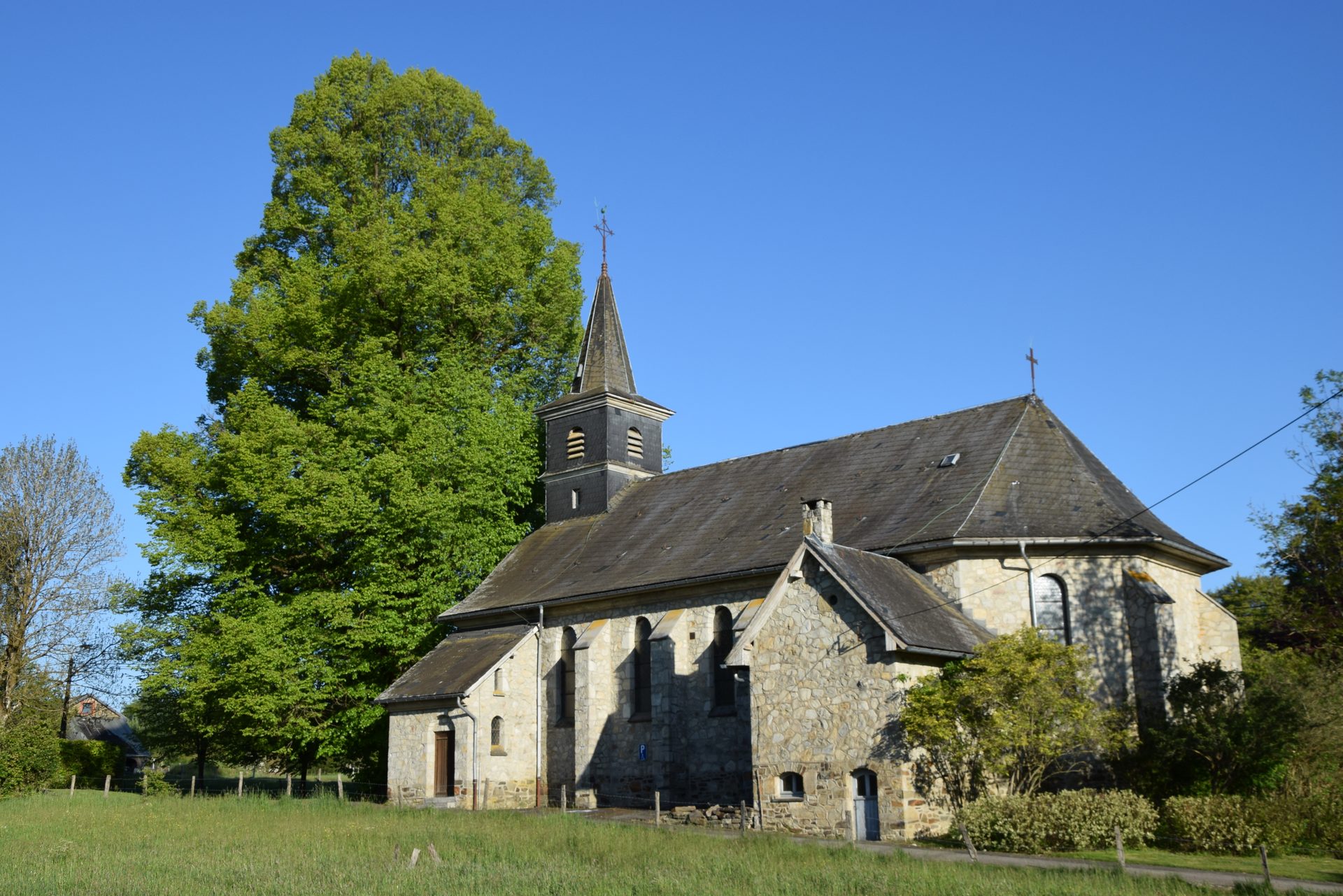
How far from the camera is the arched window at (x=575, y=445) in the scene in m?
35.8

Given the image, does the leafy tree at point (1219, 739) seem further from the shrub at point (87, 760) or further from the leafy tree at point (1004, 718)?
the shrub at point (87, 760)

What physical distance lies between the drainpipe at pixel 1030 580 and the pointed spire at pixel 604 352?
1467 cm

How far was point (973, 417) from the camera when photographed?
28469mm

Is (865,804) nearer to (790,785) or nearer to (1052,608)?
(790,785)

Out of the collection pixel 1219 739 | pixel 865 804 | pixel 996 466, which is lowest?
pixel 865 804

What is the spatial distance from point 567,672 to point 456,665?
2.78m

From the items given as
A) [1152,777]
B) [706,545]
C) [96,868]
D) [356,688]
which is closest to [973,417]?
[706,545]

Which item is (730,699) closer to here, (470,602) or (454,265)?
(470,602)

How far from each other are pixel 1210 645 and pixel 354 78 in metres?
29.2

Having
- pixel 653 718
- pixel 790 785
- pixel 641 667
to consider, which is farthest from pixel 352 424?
pixel 790 785

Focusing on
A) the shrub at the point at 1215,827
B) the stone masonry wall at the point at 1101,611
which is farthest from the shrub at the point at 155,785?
the shrub at the point at 1215,827

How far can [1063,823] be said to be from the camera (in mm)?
18656

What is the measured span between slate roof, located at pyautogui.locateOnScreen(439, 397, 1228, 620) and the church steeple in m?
0.72

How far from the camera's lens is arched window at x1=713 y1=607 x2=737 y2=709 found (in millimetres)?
26766
